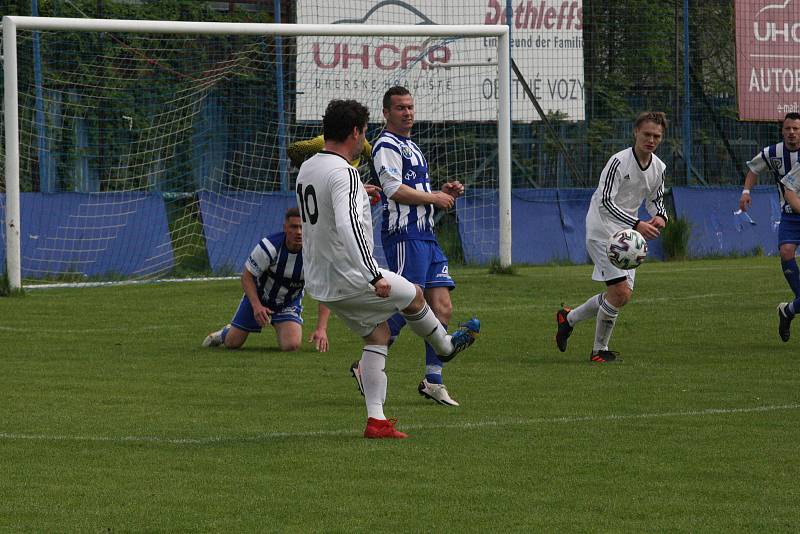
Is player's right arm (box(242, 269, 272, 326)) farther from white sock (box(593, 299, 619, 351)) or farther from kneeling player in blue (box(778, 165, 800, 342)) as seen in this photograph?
kneeling player in blue (box(778, 165, 800, 342))

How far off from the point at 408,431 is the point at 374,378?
35cm

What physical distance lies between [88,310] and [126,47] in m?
5.40

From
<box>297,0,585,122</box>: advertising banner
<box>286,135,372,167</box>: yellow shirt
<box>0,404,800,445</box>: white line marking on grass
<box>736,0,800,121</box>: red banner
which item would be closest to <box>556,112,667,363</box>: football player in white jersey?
<box>286,135,372,167</box>: yellow shirt

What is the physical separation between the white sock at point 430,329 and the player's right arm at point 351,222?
0.47 meters

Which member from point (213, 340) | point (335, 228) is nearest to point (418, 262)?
point (335, 228)

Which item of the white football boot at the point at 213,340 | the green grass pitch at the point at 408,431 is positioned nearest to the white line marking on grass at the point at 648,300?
the green grass pitch at the point at 408,431

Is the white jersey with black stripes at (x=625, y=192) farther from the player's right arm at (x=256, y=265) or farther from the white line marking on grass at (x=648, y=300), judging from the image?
the white line marking on grass at (x=648, y=300)

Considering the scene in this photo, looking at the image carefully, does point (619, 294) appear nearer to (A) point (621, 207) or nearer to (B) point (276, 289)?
(A) point (621, 207)

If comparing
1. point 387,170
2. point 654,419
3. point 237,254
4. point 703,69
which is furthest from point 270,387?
point 703,69

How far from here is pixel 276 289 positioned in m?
11.7

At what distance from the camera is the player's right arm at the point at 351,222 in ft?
23.0

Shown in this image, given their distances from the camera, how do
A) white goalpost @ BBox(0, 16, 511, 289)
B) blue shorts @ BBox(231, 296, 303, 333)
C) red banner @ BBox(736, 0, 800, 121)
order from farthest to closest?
red banner @ BBox(736, 0, 800, 121)
white goalpost @ BBox(0, 16, 511, 289)
blue shorts @ BBox(231, 296, 303, 333)

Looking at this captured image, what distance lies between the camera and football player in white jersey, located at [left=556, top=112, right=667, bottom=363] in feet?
34.7

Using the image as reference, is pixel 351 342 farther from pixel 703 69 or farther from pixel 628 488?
pixel 703 69
